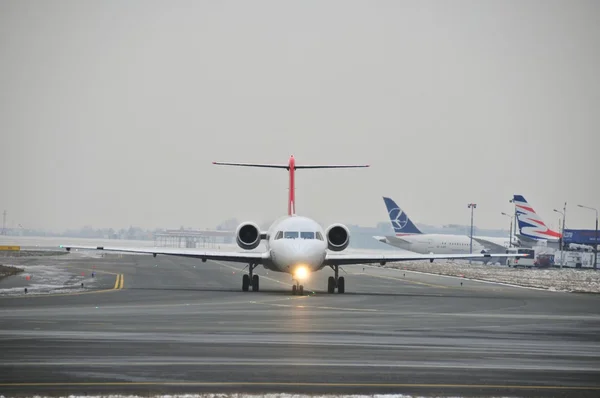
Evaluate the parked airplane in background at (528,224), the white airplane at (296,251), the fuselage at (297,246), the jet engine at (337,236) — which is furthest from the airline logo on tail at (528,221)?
the fuselage at (297,246)

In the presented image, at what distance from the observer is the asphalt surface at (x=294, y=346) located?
13.8m

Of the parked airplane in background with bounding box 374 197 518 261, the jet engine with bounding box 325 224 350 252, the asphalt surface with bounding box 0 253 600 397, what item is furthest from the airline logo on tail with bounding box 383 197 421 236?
the asphalt surface with bounding box 0 253 600 397

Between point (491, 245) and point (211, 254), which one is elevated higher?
point (211, 254)

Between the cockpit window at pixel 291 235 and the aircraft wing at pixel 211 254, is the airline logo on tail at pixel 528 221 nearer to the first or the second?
the aircraft wing at pixel 211 254

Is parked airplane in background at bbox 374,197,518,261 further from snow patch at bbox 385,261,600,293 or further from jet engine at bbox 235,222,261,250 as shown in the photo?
jet engine at bbox 235,222,261,250

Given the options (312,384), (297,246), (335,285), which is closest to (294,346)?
(312,384)

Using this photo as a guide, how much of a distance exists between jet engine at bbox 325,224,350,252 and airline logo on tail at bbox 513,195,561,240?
72.3m

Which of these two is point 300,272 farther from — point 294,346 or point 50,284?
point 294,346

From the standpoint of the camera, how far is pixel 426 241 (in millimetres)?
122812

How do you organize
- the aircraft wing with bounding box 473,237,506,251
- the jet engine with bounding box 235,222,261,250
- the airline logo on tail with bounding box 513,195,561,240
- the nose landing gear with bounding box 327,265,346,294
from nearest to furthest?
the nose landing gear with bounding box 327,265,346,294 → the jet engine with bounding box 235,222,261,250 → the airline logo on tail with bounding box 513,195,561,240 → the aircraft wing with bounding box 473,237,506,251

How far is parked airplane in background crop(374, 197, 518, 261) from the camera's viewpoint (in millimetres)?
121125

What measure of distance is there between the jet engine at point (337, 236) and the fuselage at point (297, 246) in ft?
6.84

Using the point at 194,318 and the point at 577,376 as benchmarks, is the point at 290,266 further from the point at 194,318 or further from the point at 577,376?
the point at 577,376

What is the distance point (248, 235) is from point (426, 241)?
3267 inches
